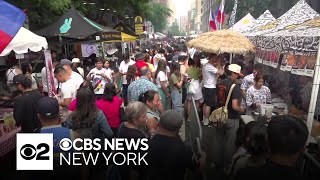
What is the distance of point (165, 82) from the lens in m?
8.12

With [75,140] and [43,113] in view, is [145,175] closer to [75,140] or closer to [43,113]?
[75,140]

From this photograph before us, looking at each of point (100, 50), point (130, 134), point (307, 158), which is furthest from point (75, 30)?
point (307, 158)

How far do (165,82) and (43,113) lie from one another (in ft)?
16.9

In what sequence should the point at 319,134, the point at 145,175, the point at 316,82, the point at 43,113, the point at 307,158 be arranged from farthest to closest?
the point at 319,134 → the point at 316,82 → the point at 307,158 → the point at 145,175 → the point at 43,113

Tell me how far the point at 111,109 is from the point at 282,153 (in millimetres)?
3424

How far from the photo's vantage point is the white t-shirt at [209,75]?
7668 mm

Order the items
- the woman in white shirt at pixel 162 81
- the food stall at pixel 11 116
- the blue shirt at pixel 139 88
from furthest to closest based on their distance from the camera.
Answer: the woman in white shirt at pixel 162 81, the blue shirt at pixel 139 88, the food stall at pixel 11 116

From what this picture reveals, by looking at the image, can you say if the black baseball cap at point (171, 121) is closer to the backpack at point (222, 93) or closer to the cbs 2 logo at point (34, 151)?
the cbs 2 logo at point (34, 151)

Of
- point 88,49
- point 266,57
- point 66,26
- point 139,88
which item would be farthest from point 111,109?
point 88,49

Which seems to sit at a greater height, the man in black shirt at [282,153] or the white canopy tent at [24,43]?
the white canopy tent at [24,43]

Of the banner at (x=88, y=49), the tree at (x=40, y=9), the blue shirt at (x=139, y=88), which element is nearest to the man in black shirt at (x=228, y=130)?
the blue shirt at (x=139, y=88)

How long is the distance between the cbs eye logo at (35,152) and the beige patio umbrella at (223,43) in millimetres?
5514

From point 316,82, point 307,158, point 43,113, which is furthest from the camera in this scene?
point 316,82

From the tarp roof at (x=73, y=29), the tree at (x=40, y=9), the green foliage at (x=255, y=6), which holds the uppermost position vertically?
the green foliage at (x=255, y=6)
